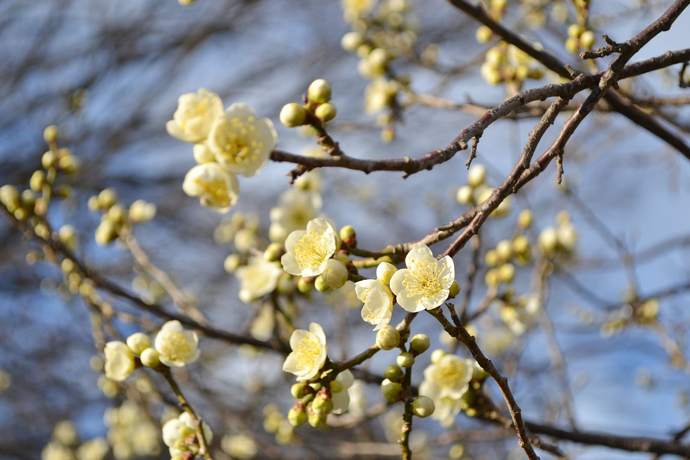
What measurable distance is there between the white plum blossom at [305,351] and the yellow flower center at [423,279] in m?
0.28

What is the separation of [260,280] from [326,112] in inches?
33.6

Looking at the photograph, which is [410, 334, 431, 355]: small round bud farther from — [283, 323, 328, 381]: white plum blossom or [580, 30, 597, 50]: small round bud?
[580, 30, 597, 50]: small round bud

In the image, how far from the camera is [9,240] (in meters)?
6.55

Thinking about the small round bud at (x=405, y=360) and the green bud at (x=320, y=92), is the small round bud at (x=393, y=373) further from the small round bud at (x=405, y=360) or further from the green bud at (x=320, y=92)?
the green bud at (x=320, y=92)

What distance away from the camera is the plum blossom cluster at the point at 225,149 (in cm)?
107

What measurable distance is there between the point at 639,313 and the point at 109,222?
2.78m

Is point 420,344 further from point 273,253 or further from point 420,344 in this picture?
point 273,253

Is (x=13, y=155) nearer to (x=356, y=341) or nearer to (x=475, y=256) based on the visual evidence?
(x=356, y=341)

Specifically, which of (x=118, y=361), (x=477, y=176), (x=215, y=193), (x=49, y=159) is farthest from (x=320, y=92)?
(x=49, y=159)

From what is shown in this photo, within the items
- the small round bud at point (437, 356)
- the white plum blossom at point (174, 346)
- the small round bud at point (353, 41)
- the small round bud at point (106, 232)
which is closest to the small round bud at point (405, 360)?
the small round bud at point (437, 356)

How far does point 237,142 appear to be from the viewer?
1090 mm

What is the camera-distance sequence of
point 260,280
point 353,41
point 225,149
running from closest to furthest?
point 225,149 → point 260,280 → point 353,41

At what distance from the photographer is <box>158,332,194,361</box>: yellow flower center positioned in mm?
1507

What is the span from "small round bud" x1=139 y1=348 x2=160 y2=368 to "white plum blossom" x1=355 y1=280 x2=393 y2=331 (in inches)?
27.6
